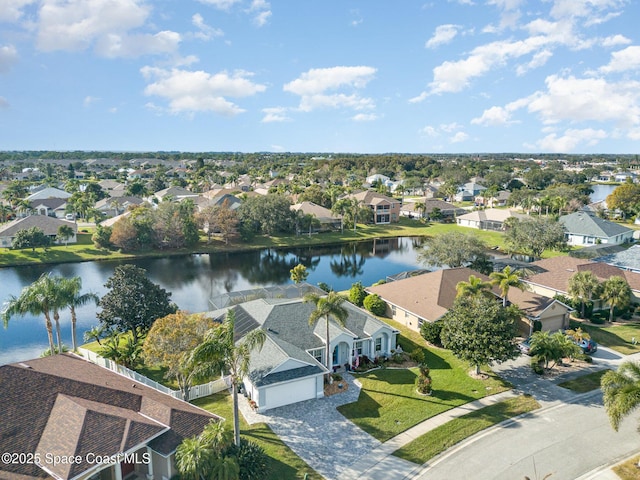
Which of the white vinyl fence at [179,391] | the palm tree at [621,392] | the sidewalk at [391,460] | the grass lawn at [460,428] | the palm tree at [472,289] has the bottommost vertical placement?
the sidewalk at [391,460]

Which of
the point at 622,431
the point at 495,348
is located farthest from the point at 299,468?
the point at 622,431

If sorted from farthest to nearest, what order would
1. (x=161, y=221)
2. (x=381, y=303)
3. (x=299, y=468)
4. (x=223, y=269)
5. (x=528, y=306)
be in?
1. (x=161, y=221)
2. (x=223, y=269)
3. (x=381, y=303)
4. (x=528, y=306)
5. (x=299, y=468)

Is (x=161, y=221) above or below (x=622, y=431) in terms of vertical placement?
above

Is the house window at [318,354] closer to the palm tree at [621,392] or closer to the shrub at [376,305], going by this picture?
the shrub at [376,305]

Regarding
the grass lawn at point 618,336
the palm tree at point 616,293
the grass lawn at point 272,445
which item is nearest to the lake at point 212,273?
the grass lawn at point 272,445

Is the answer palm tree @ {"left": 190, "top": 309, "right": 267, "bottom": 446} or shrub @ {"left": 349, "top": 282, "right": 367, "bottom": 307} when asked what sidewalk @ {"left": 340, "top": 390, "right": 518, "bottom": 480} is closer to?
palm tree @ {"left": 190, "top": 309, "right": 267, "bottom": 446}

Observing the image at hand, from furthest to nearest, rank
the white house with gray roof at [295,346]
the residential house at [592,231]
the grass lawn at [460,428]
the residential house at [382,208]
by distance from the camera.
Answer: the residential house at [382,208] → the residential house at [592,231] → the white house with gray roof at [295,346] → the grass lawn at [460,428]

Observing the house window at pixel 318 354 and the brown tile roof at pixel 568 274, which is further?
the brown tile roof at pixel 568 274

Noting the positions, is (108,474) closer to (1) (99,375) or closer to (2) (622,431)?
(1) (99,375)

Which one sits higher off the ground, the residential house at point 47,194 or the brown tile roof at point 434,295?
the residential house at point 47,194
